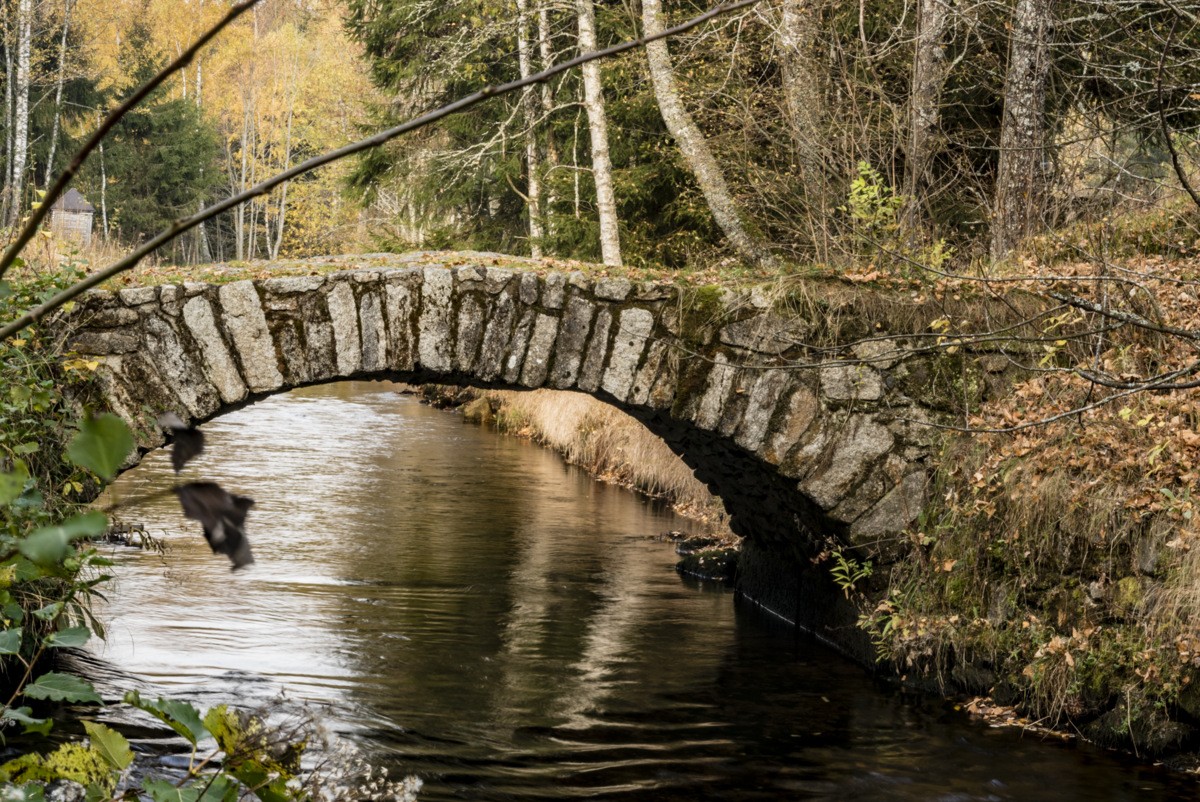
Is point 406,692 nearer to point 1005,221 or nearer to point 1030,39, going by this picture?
point 1005,221

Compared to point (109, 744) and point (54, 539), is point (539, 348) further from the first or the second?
point (54, 539)

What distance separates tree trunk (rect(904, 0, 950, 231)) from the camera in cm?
817

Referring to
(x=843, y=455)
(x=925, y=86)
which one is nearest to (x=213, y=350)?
(x=843, y=455)

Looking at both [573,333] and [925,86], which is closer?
[573,333]

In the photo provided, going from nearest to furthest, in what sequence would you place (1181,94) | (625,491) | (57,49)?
(1181,94)
(625,491)
(57,49)

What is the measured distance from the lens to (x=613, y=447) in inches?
493

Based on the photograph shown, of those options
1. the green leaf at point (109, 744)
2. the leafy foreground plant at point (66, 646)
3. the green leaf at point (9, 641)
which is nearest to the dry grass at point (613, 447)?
the leafy foreground plant at point (66, 646)

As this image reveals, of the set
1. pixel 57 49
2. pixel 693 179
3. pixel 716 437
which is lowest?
pixel 716 437

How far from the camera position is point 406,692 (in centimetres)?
609

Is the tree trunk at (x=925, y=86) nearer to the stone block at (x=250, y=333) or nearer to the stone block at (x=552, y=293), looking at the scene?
the stone block at (x=552, y=293)

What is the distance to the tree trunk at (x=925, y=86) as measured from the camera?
322 inches

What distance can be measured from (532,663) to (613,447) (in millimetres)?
5884

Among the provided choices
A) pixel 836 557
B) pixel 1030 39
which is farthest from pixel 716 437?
pixel 1030 39

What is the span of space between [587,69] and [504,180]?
11.1 ft
